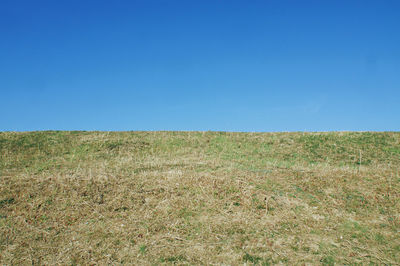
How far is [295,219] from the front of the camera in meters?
9.59

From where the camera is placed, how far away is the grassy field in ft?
25.8

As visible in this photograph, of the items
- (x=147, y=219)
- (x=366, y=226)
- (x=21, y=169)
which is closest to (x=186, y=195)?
(x=147, y=219)

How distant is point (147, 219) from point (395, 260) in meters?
7.16

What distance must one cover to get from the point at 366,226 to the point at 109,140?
19.8 m

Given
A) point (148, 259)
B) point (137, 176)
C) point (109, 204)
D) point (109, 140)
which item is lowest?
point (148, 259)

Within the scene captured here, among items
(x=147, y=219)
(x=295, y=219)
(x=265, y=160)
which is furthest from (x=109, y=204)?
(x=265, y=160)

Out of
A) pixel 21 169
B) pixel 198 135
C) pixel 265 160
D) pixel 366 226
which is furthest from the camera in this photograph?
pixel 198 135

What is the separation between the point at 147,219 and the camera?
9742 mm

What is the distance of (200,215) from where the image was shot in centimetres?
Result: 988

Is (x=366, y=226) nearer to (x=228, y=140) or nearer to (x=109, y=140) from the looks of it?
(x=228, y=140)

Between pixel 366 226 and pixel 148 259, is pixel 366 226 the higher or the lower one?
the higher one

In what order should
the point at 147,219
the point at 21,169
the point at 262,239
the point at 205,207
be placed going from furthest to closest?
the point at 21,169 → the point at 205,207 → the point at 147,219 → the point at 262,239

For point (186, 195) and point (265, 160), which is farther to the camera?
point (265, 160)

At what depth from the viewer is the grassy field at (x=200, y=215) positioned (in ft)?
25.8
